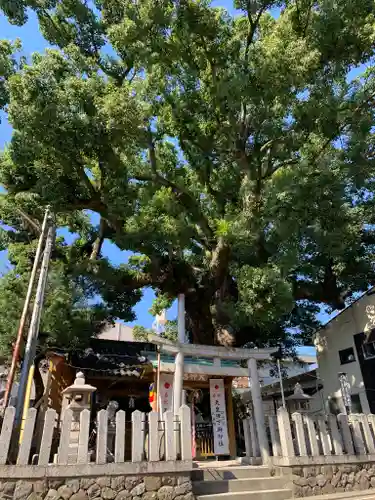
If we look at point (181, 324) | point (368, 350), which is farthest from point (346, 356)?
point (181, 324)

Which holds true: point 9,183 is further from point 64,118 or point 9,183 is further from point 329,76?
point 329,76

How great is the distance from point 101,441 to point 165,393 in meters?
2.73

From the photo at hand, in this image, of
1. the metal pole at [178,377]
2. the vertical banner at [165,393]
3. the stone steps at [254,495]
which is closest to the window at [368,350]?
the stone steps at [254,495]

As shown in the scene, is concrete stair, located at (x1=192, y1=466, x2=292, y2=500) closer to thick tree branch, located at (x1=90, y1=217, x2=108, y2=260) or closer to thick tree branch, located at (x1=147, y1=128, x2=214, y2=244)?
thick tree branch, located at (x1=147, y1=128, x2=214, y2=244)

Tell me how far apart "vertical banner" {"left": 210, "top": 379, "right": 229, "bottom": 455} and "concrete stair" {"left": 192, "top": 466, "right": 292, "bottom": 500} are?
1258mm

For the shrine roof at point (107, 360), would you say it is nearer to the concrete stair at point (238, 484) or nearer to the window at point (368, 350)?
the concrete stair at point (238, 484)

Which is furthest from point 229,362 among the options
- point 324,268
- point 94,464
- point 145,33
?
point 145,33

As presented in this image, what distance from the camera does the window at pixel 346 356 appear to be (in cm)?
1248

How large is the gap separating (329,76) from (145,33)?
435 cm

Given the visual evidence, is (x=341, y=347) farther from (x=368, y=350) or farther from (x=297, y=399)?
(x=297, y=399)

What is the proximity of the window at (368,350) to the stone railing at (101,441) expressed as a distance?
308 inches

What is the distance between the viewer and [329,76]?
884 centimetres

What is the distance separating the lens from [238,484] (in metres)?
6.59

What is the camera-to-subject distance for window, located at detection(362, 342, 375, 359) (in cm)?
1182
